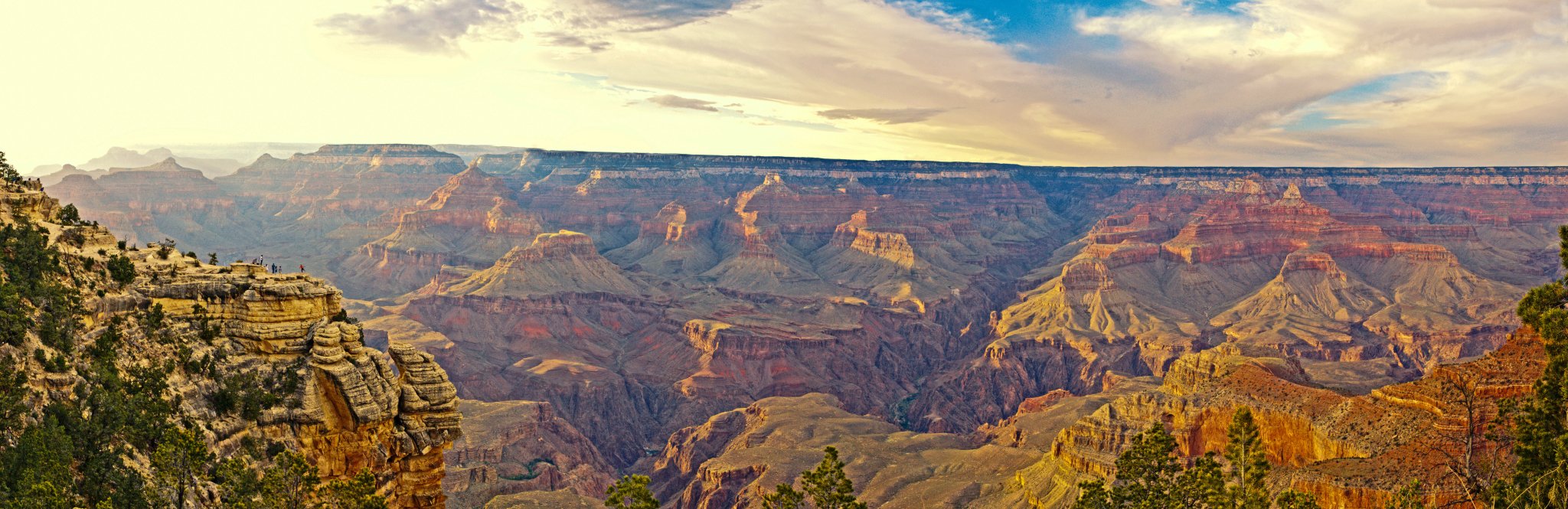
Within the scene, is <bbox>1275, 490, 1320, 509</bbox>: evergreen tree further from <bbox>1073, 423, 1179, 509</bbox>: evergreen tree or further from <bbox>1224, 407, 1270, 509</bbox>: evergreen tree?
<bbox>1073, 423, 1179, 509</bbox>: evergreen tree

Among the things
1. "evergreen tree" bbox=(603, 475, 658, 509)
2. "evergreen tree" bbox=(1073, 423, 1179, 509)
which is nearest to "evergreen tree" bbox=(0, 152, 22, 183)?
"evergreen tree" bbox=(603, 475, 658, 509)

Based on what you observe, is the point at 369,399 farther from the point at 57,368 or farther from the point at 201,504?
the point at 57,368

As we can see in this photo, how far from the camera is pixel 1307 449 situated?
74.2 metres

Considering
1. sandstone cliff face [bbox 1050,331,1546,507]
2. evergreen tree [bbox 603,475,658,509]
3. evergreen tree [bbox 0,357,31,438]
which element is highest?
evergreen tree [bbox 0,357,31,438]

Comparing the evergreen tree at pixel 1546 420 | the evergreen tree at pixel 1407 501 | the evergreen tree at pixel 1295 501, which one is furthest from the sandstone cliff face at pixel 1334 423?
the evergreen tree at pixel 1295 501

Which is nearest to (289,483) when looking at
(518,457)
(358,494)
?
(358,494)

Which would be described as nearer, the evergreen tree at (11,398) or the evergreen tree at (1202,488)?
the evergreen tree at (11,398)

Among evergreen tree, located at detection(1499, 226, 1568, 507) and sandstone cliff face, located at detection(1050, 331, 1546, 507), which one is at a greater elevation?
evergreen tree, located at detection(1499, 226, 1568, 507)

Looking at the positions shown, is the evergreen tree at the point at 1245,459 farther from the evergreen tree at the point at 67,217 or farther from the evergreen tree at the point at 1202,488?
the evergreen tree at the point at 67,217

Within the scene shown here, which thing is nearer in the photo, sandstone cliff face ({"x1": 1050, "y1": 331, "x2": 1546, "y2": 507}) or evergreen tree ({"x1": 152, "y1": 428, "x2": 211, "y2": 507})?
evergreen tree ({"x1": 152, "y1": 428, "x2": 211, "y2": 507})

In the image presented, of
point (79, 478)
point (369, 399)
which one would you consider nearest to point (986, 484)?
point (369, 399)

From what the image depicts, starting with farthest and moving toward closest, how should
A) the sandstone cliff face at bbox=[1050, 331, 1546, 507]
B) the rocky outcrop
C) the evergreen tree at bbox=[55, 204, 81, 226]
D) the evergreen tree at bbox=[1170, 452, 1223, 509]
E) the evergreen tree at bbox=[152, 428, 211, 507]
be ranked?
the rocky outcrop
the sandstone cliff face at bbox=[1050, 331, 1546, 507]
the evergreen tree at bbox=[55, 204, 81, 226]
the evergreen tree at bbox=[1170, 452, 1223, 509]
the evergreen tree at bbox=[152, 428, 211, 507]

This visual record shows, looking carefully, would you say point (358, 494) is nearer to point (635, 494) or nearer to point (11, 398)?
point (635, 494)

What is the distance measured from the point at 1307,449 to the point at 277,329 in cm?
7066
